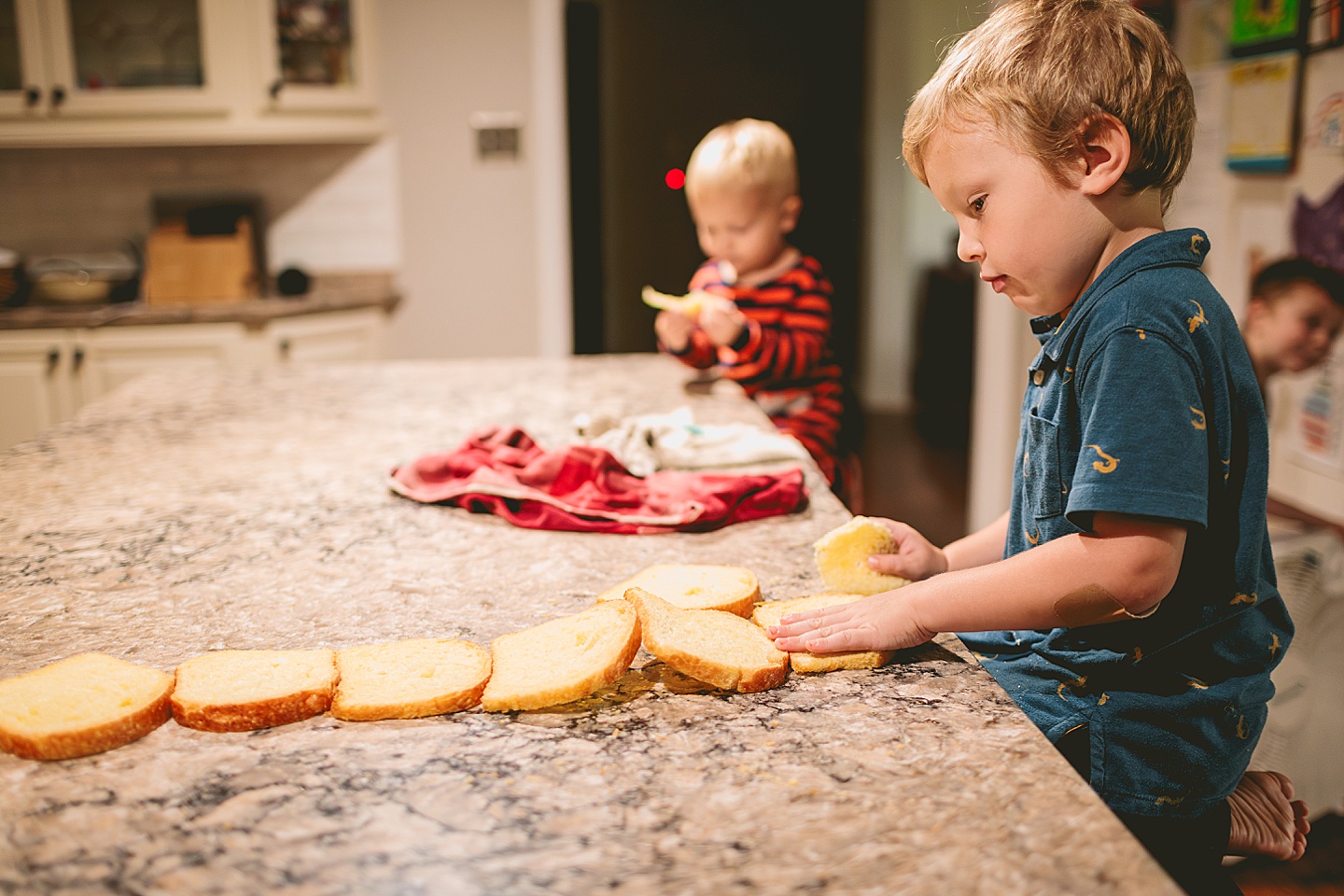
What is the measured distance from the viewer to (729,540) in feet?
4.20

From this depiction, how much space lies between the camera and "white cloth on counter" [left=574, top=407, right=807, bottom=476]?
5.24 ft

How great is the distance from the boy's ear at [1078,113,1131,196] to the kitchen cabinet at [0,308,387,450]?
314 centimetres

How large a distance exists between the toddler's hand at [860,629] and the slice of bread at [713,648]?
22 mm

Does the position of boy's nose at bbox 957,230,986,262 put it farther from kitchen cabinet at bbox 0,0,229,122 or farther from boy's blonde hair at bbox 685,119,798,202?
kitchen cabinet at bbox 0,0,229,122

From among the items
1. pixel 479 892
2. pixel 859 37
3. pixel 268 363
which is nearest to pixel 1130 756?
pixel 479 892

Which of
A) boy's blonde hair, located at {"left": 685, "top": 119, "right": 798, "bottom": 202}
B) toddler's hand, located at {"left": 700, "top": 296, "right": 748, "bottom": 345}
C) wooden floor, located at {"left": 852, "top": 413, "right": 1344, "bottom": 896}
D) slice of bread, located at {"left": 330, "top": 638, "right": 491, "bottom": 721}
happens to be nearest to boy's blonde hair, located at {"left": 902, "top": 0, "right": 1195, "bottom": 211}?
slice of bread, located at {"left": 330, "top": 638, "right": 491, "bottom": 721}

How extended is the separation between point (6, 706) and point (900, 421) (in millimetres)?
5454

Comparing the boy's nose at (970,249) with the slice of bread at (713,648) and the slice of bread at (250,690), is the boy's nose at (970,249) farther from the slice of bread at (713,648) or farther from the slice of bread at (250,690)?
the slice of bread at (250,690)

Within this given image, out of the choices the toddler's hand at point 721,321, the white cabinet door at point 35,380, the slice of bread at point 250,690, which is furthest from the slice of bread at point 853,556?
Answer: the white cabinet door at point 35,380

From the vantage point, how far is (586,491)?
1.41 m

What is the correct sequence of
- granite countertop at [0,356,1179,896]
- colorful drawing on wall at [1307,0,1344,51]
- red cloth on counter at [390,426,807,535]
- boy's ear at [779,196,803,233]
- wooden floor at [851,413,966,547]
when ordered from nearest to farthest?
granite countertop at [0,356,1179,896], red cloth on counter at [390,426,807,535], boy's ear at [779,196,803,233], colorful drawing on wall at [1307,0,1344,51], wooden floor at [851,413,966,547]

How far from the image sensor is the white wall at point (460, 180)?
3850 millimetres

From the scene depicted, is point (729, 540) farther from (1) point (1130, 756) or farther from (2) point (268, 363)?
(2) point (268, 363)

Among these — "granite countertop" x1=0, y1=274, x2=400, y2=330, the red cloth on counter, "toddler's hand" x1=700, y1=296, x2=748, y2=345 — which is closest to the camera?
the red cloth on counter
